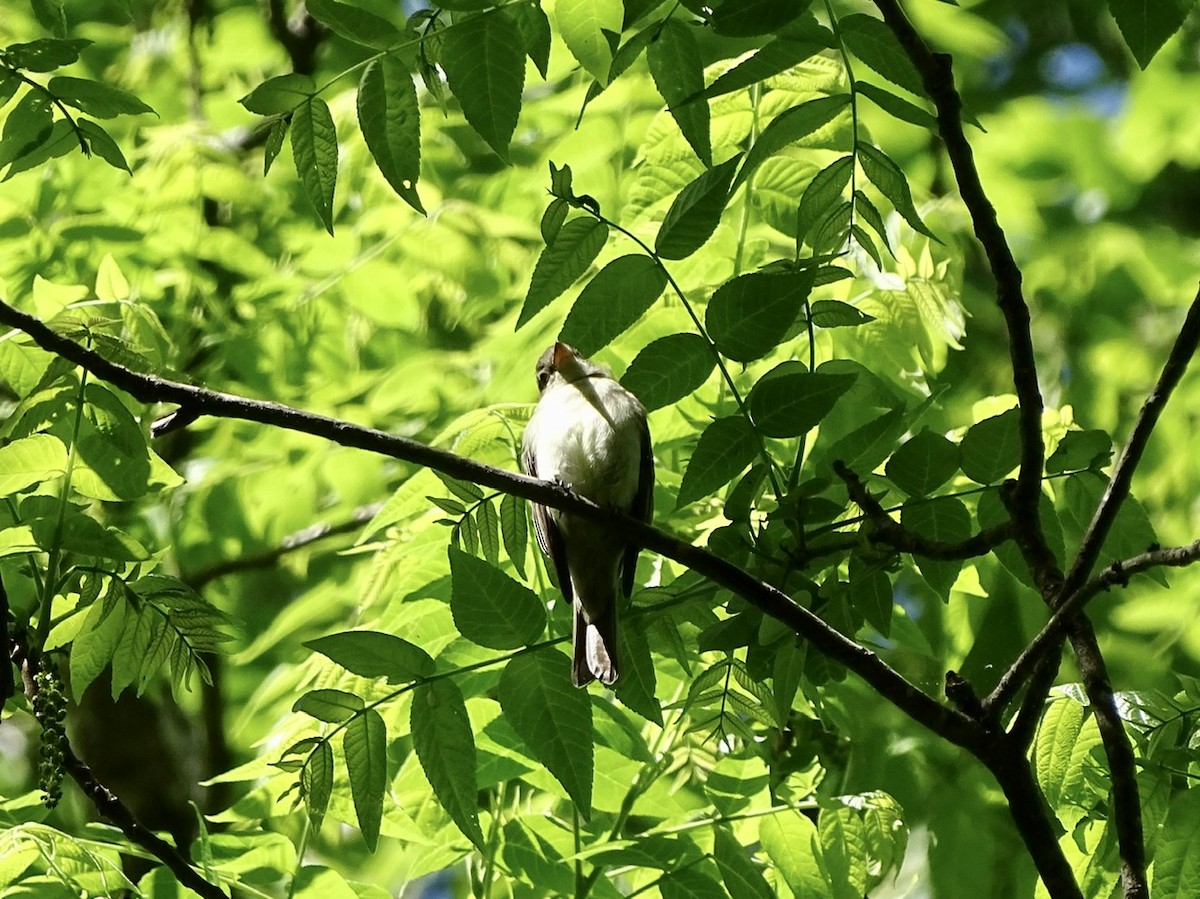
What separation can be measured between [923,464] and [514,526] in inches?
30.2

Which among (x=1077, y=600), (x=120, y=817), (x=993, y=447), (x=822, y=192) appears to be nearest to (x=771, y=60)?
(x=822, y=192)

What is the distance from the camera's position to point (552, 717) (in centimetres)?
221

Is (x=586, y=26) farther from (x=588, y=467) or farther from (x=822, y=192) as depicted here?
(x=588, y=467)

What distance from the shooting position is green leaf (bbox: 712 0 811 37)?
1.79 m

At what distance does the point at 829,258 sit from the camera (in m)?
2.16

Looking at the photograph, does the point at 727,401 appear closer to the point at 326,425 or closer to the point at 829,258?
the point at 829,258

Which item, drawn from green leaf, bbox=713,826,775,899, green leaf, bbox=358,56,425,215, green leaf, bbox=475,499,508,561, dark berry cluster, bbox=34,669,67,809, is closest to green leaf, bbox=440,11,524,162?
green leaf, bbox=358,56,425,215

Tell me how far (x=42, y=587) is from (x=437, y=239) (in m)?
2.49

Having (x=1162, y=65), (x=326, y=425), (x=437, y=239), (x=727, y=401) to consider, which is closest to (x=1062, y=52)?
(x=1162, y=65)

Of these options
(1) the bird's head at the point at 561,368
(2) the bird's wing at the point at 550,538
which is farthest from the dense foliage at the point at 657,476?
(2) the bird's wing at the point at 550,538

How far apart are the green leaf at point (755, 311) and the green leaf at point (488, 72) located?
44 cm

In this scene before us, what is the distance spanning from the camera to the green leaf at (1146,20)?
1.69 meters

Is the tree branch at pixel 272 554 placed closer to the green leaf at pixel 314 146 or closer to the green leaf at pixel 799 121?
the green leaf at pixel 314 146

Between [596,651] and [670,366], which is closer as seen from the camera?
[670,366]
